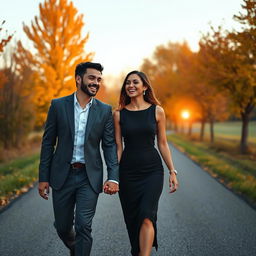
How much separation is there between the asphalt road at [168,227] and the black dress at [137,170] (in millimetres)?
484

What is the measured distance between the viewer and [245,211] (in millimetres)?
5590

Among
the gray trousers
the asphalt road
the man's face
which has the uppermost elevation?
the man's face

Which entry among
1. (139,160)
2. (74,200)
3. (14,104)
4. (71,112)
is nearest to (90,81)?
(71,112)

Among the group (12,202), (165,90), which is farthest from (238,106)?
(165,90)

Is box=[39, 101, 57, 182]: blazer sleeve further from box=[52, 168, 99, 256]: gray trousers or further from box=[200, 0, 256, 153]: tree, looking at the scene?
box=[200, 0, 256, 153]: tree

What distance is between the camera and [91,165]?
322 centimetres

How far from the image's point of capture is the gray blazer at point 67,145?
3.20 meters

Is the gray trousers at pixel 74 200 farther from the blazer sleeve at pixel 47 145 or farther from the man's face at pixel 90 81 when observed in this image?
the man's face at pixel 90 81

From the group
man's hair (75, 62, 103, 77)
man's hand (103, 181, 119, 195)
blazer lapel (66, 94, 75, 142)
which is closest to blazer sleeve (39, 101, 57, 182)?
blazer lapel (66, 94, 75, 142)

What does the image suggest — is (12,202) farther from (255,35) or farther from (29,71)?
(29,71)

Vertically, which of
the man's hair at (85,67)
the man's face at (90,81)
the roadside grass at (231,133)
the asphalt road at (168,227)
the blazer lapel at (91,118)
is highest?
A: the man's hair at (85,67)

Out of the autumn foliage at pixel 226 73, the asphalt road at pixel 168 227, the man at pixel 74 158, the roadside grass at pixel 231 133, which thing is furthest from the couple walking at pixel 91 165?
the roadside grass at pixel 231 133

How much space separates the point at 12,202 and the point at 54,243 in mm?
2486

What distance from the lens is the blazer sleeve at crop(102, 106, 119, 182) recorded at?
337 cm
